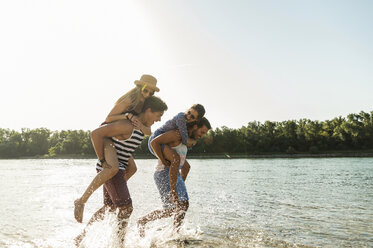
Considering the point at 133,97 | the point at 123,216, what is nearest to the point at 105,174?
the point at 123,216

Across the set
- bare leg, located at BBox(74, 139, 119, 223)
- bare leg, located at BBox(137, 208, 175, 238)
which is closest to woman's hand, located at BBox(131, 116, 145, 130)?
bare leg, located at BBox(74, 139, 119, 223)

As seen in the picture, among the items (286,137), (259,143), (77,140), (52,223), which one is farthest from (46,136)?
(52,223)

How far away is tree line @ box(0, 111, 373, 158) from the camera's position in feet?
344

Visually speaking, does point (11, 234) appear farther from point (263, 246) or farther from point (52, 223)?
point (263, 246)

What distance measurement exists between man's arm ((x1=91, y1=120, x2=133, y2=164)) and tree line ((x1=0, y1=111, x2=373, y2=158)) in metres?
92.8

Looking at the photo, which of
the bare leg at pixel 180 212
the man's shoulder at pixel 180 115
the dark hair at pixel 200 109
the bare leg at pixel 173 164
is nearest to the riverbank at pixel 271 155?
the bare leg at pixel 180 212

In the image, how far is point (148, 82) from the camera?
4023 mm

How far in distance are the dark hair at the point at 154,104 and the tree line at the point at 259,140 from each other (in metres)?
92.5

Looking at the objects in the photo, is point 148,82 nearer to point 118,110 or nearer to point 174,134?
point 118,110

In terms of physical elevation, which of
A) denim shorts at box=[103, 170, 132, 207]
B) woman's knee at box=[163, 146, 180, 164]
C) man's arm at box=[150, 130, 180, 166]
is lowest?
denim shorts at box=[103, 170, 132, 207]

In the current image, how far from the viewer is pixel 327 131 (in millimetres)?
112500

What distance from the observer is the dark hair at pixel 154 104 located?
4.15 meters

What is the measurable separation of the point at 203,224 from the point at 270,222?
69.5 inches

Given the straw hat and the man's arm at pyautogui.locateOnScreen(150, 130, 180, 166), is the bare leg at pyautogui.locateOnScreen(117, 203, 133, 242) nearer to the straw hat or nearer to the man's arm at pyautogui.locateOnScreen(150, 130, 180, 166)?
the man's arm at pyautogui.locateOnScreen(150, 130, 180, 166)
